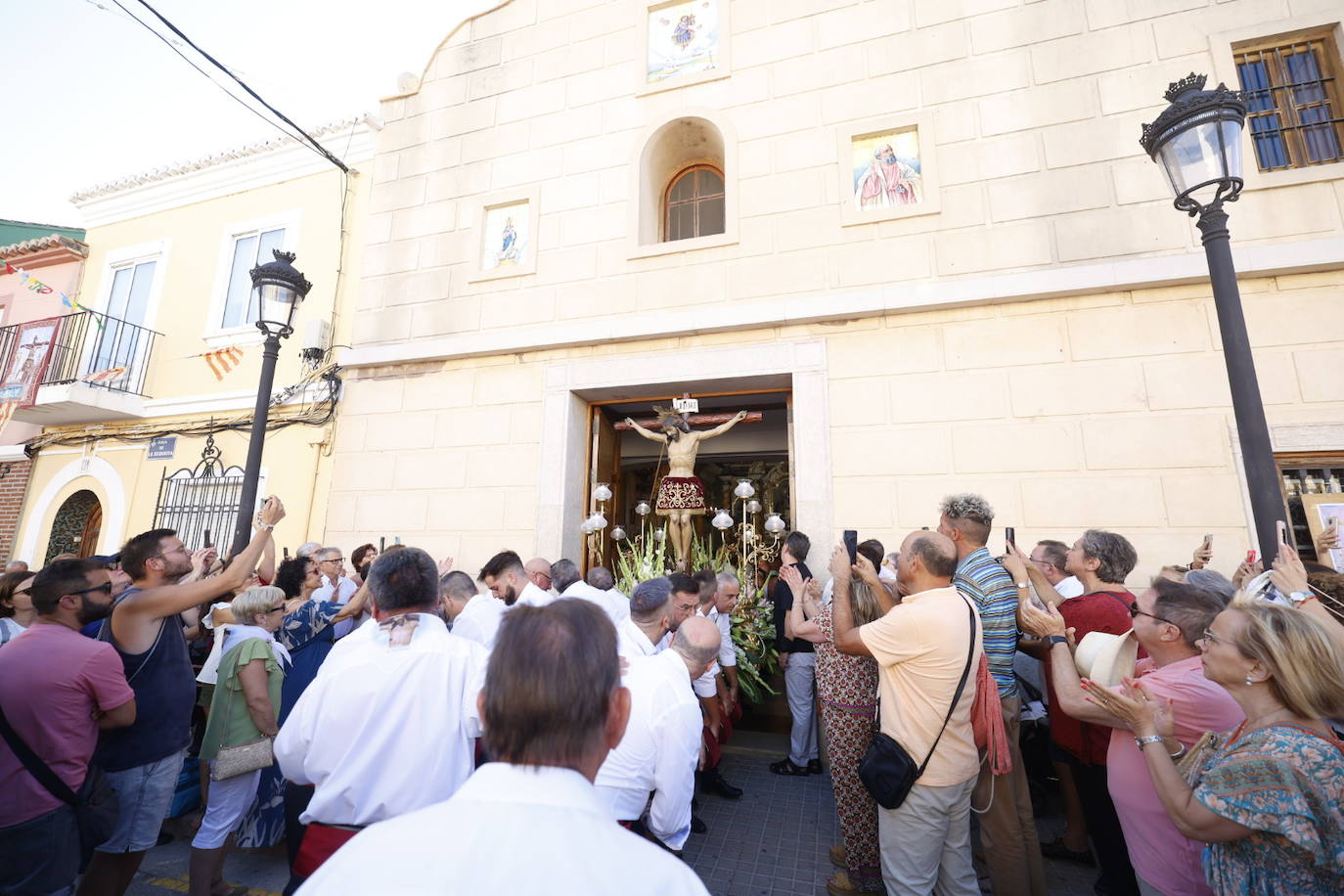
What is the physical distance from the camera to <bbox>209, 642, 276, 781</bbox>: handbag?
3.22 metres

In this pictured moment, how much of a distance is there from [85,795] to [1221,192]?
672cm

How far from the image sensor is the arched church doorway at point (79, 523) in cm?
985

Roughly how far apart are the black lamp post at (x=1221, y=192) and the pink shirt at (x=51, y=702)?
5.70 meters

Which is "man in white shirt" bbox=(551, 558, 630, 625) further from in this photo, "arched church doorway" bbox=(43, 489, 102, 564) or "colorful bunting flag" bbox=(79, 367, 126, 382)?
"arched church doorway" bbox=(43, 489, 102, 564)

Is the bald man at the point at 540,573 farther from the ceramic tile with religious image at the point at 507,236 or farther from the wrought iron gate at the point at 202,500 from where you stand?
the wrought iron gate at the point at 202,500

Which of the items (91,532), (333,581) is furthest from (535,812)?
(91,532)

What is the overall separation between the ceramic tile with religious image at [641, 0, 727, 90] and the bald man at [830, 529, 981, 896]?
739 cm

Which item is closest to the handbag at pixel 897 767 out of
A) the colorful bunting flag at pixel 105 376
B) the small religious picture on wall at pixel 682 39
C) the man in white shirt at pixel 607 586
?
the man in white shirt at pixel 607 586

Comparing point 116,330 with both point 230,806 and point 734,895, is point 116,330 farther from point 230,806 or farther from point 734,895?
point 734,895

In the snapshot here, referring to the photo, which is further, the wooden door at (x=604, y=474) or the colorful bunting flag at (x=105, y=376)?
the colorful bunting flag at (x=105, y=376)

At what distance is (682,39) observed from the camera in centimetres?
811

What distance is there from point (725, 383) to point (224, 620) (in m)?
5.27

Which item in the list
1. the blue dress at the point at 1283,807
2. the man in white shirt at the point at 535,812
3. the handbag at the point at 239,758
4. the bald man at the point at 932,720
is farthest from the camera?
the handbag at the point at 239,758

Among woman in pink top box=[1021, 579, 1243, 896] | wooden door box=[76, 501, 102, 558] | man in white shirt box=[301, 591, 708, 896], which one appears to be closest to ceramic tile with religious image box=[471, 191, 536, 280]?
woman in pink top box=[1021, 579, 1243, 896]
